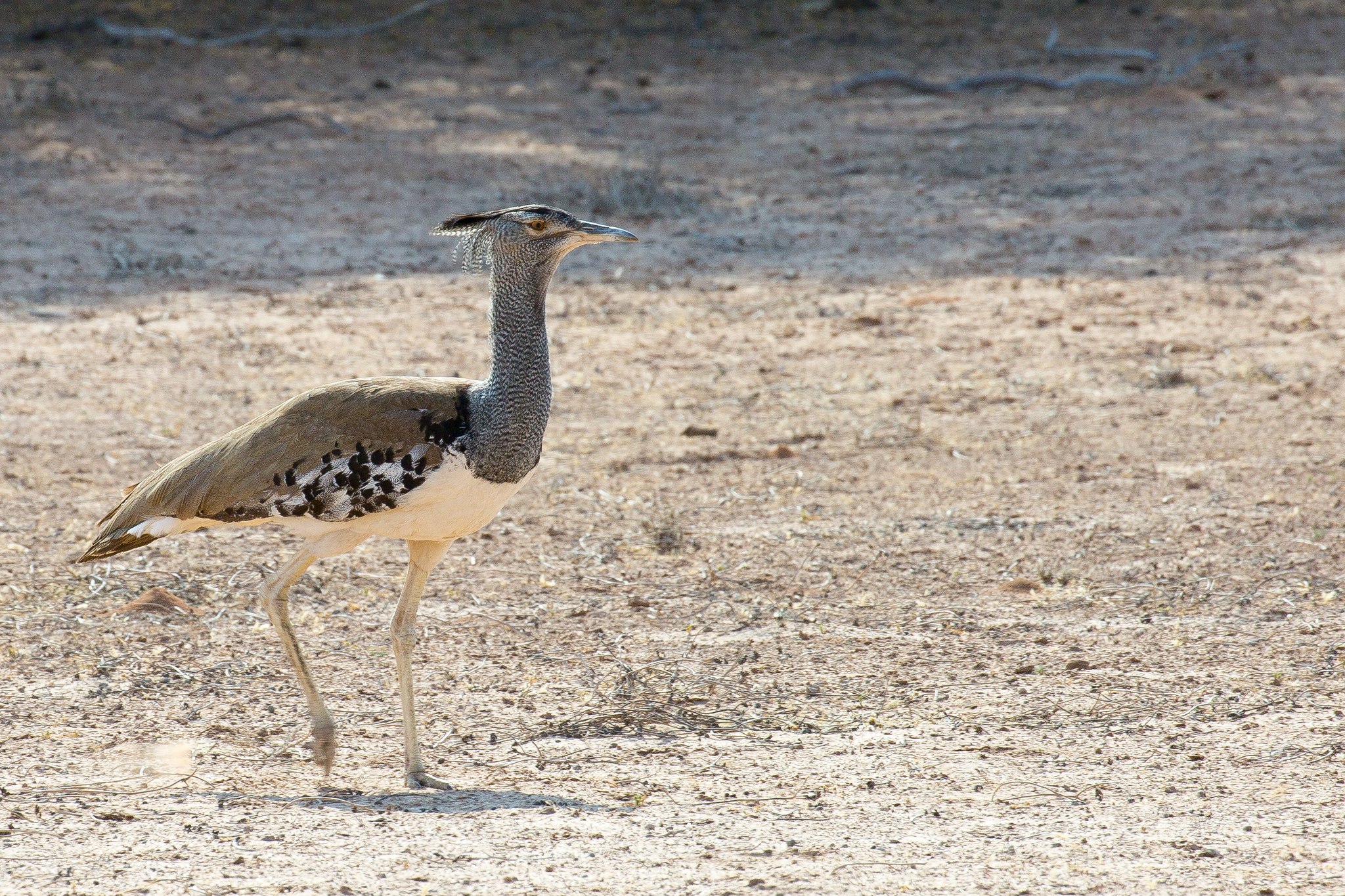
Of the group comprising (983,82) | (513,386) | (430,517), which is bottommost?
(430,517)

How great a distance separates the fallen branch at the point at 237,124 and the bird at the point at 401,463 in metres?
8.67

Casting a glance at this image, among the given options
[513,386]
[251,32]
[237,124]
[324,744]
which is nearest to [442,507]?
[513,386]

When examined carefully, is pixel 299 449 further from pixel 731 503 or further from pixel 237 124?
pixel 237 124

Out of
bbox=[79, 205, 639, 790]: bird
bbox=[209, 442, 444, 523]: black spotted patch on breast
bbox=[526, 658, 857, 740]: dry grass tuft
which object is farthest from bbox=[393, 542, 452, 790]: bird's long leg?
bbox=[526, 658, 857, 740]: dry grass tuft

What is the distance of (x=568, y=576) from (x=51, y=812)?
2.20m

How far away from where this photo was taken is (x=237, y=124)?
12.5 meters

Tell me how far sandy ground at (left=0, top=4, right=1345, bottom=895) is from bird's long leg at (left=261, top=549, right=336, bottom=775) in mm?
92

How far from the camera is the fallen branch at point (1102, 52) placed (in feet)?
48.1

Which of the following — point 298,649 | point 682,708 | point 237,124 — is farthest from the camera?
point 237,124

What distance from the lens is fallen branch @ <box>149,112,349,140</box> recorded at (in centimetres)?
1226

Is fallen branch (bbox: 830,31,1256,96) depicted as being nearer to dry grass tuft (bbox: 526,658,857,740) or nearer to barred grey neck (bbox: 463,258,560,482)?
dry grass tuft (bbox: 526,658,857,740)

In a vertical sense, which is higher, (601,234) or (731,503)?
(601,234)

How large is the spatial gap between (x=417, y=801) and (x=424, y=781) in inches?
4.8

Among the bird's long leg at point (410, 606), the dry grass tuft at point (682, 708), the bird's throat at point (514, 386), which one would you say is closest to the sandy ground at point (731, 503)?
the dry grass tuft at point (682, 708)
